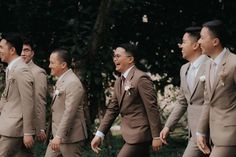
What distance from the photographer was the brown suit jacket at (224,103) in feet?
23.4

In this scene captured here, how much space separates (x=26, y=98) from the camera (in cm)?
878

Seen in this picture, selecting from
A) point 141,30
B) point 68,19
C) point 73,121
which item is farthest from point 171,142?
point 73,121

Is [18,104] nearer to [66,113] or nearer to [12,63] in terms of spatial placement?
[12,63]

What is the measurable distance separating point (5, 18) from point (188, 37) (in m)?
6.46

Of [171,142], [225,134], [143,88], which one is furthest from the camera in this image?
[171,142]

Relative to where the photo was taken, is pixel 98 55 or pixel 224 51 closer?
pixel 224 51

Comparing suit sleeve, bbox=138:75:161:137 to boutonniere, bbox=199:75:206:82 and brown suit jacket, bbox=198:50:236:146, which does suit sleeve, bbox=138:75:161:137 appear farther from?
brown suit jacket, bbox=198:50:236:146

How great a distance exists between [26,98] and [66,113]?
0.55 m

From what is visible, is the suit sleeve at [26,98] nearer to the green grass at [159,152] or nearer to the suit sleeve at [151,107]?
the suit sleeve at [151,107]

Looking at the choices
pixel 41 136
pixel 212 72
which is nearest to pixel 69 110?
pixel 41 136

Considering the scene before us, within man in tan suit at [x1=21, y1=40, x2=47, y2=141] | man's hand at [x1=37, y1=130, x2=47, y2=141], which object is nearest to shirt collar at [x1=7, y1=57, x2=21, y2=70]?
man in tan suit at [x1=21, y1=40, x2=47, y2=141]

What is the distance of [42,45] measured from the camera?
14305 millimetres

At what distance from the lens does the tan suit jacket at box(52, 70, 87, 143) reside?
28.5 ft

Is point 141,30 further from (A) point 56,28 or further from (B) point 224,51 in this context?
(B) point 224,51
